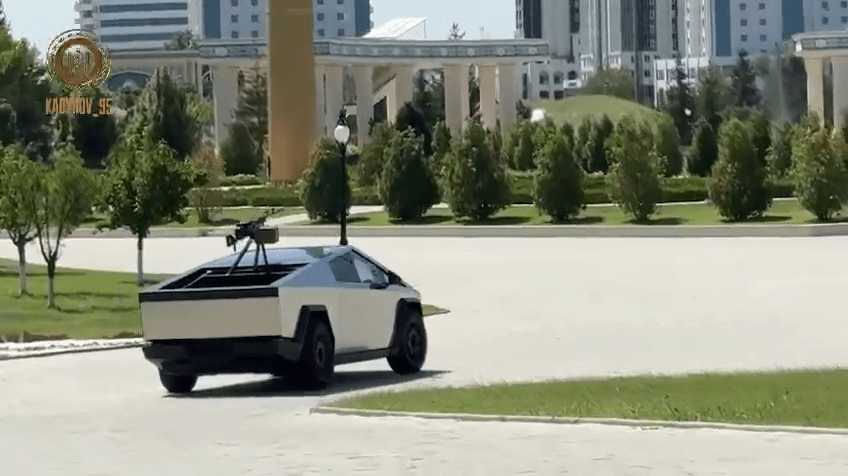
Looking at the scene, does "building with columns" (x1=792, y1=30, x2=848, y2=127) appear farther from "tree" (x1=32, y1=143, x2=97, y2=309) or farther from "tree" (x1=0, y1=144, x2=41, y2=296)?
"tree" (x1=0, y1=144, x2=41, y2=296)

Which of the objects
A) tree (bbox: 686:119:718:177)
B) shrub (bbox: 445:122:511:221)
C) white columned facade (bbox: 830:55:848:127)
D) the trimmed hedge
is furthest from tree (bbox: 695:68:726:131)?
shrub (bbox: 445:122:511:221)

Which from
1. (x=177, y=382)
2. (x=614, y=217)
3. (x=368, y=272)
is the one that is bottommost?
(x=177, y=382)

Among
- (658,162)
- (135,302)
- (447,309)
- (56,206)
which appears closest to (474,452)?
(447,309)

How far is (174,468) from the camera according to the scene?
12.2 m

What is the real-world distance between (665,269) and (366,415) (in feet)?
79.1

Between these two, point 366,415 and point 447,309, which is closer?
point 366,415

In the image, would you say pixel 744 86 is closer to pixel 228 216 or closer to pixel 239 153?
pixel 239 153

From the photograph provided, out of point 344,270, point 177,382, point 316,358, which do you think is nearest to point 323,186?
point 344,270

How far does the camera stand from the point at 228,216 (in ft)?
226

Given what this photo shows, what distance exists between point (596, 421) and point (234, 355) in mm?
4826

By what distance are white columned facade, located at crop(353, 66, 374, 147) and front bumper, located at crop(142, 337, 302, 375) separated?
294ft

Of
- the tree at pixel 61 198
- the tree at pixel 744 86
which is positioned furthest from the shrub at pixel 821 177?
the tree at pixel 744 86

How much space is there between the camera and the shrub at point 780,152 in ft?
241

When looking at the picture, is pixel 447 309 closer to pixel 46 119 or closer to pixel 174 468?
pixel 174 468
